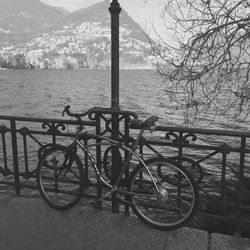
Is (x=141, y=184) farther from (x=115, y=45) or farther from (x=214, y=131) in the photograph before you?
(x=115, y=45)

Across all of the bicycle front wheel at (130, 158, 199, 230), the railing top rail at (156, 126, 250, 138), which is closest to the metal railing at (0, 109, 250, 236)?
the railing top rail at (156, 126, 250, 138)

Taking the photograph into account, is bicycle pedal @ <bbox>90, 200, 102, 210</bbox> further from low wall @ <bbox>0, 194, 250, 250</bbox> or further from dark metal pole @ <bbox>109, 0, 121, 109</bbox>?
dark metal pole @ <bbox>109, 0, 121, 109</bbox>

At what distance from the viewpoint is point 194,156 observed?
1533 cm

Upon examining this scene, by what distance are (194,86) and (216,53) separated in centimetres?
81

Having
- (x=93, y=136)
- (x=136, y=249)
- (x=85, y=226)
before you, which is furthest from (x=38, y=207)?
(x=136, y=249)

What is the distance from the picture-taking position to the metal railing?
3805 millimetres

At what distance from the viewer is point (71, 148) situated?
4230 millimetres

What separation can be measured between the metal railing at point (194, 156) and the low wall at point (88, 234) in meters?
0.33

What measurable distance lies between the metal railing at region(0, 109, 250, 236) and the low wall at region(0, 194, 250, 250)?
0.33m

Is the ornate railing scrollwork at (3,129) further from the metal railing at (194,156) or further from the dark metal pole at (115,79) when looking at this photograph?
the dark metal pole at (115,79)

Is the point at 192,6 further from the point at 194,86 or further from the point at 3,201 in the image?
the point at 3,201

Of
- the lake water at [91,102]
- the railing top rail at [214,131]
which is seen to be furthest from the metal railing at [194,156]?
the lake water at [91,102]

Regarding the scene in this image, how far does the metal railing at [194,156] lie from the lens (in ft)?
12.5

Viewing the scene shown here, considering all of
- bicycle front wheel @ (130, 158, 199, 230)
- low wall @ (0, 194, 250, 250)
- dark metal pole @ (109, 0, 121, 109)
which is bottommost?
low wall @ (0, 194, 250, 250)
